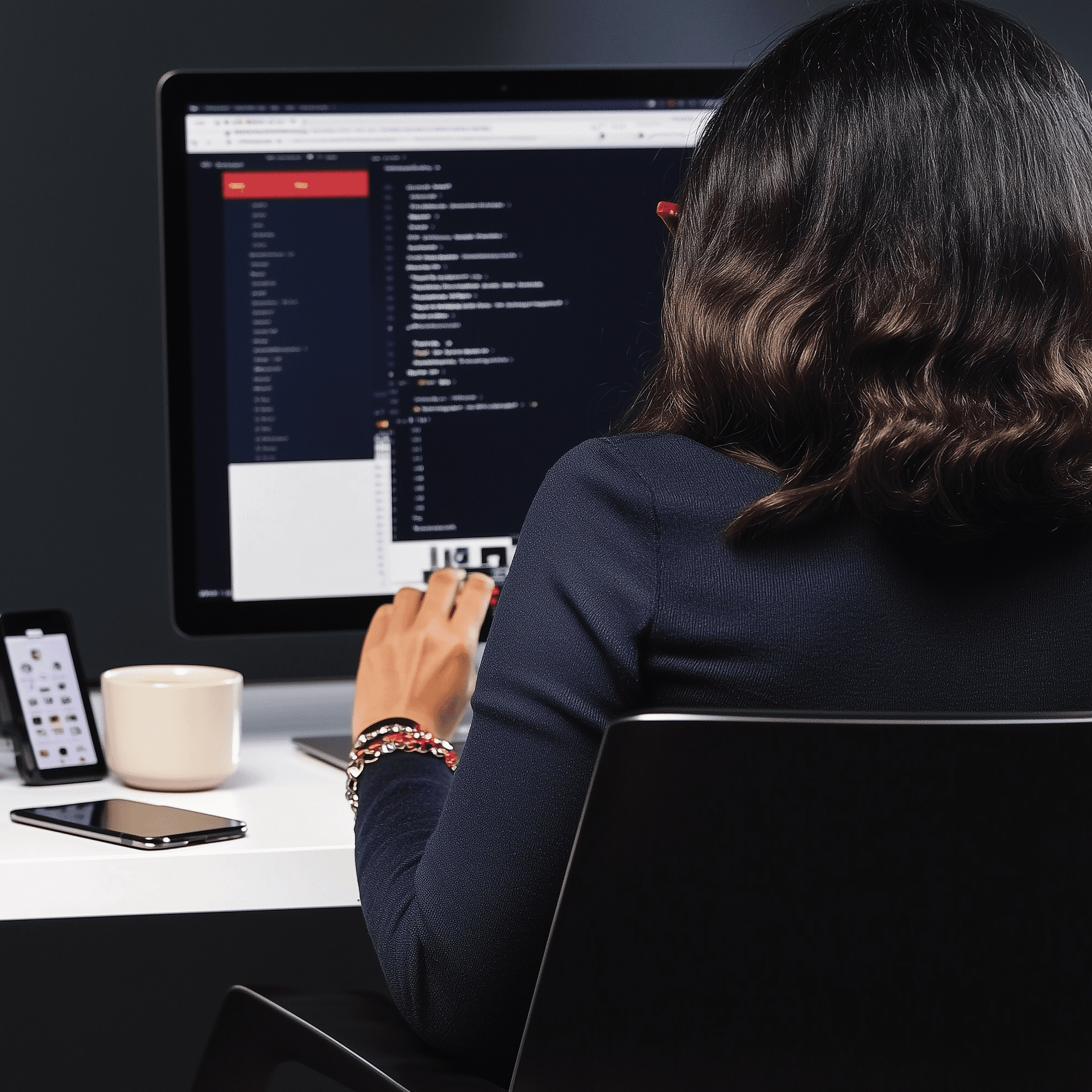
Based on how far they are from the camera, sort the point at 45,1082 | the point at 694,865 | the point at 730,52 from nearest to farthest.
Answer: 1. the point at 694,865
2. the point at 45,1082
3. the point at 730,52

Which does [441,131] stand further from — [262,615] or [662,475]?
[662,475]

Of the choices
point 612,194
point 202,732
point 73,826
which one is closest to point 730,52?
point 612,194

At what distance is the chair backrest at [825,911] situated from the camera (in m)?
0.47

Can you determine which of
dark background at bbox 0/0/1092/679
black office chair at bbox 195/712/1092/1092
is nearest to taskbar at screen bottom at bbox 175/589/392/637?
dark background at bbox 0/0/1092/679

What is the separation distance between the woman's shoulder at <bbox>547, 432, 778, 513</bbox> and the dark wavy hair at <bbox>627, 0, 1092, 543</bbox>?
0.02m

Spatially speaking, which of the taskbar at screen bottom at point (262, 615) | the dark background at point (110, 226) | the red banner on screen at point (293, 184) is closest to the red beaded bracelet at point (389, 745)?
the taskbar at screen bottom at point (262, 615)

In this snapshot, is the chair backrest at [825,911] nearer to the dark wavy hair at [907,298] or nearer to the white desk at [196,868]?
the dark wavy hair at [907,298]

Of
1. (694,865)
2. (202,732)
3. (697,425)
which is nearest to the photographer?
(694,865)

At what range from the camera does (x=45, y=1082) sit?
1553 mm

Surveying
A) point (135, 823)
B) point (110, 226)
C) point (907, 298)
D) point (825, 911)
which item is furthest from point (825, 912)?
point (110, 226)

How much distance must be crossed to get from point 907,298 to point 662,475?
136mm

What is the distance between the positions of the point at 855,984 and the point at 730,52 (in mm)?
1428

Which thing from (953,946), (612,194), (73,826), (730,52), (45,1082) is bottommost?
(45,1082)

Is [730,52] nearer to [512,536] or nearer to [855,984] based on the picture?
[512,536]
